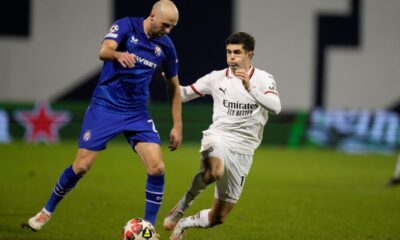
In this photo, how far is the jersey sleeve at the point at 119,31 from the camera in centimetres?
627

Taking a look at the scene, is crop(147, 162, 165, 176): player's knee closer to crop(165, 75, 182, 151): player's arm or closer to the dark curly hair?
crop(165, 75, 182, 151): player's arm

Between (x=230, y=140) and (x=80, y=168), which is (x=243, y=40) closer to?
(x=230, y=140)

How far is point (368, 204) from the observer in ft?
33.2

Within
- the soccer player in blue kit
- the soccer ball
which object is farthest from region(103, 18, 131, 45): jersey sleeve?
the soccer ball

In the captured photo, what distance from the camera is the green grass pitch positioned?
755 centimetres

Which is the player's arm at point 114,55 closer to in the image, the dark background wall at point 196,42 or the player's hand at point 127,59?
the player's hand at point 127,59

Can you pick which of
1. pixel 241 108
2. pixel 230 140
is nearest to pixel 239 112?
pixel 241 108

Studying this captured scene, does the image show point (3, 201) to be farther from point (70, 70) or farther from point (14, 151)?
point (70, 70)

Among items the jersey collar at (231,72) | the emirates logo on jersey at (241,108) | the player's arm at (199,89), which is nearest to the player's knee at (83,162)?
the player's arm at (199,89)

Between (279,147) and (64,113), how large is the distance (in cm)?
560

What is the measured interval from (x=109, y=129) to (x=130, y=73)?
0.53 meters

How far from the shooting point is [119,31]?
6.34 m

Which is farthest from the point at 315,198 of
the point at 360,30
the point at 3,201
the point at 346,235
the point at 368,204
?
the point at 360,30

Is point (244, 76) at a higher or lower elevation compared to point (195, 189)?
higher
